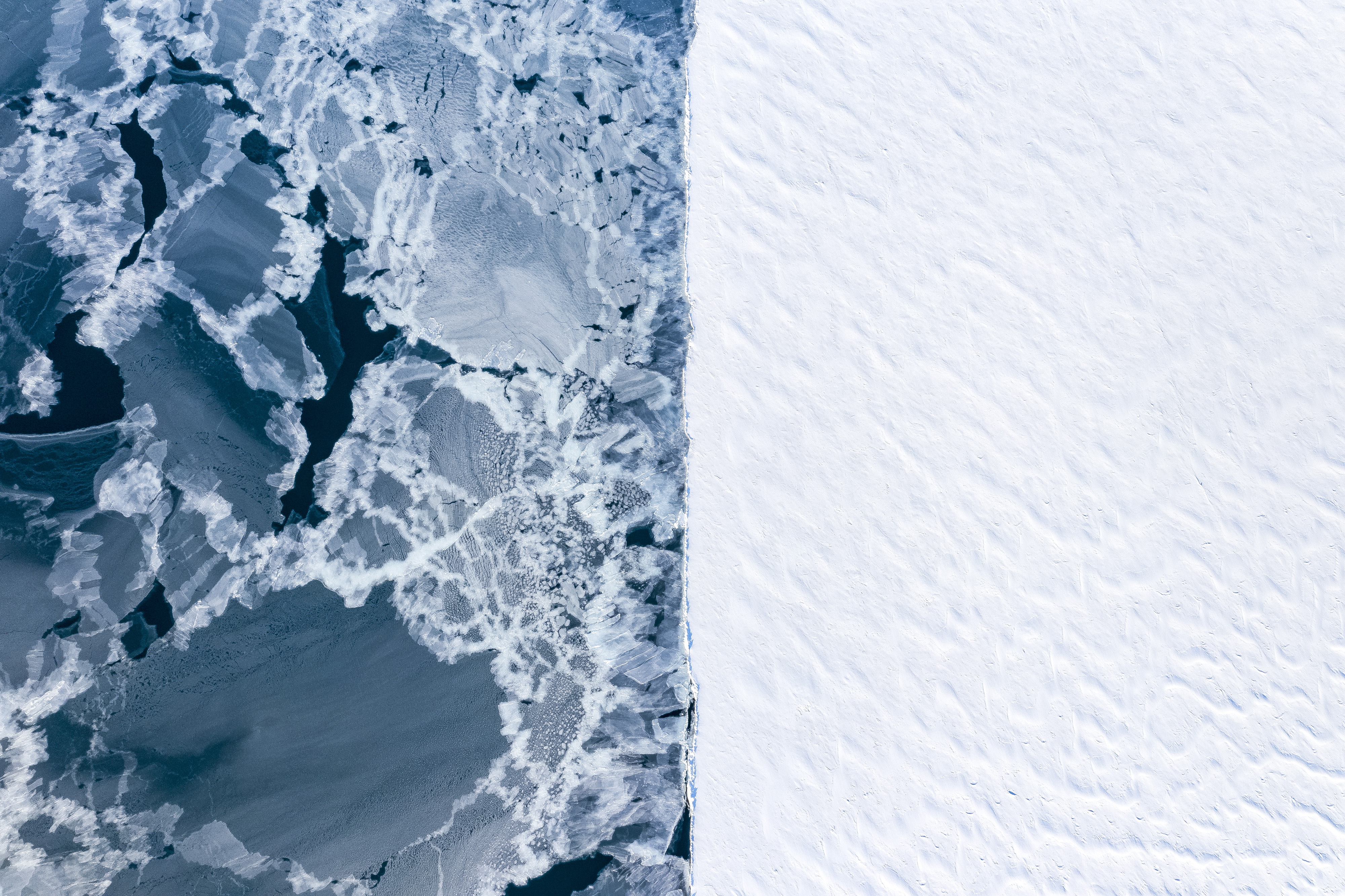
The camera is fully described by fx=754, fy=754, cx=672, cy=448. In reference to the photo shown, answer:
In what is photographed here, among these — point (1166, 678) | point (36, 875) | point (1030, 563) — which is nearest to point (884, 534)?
point (1030, 563)

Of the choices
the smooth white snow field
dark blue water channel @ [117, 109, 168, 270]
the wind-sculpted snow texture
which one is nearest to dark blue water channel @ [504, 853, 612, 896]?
the wind-sculpted snow texture

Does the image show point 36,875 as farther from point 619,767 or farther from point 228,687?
point 619,767

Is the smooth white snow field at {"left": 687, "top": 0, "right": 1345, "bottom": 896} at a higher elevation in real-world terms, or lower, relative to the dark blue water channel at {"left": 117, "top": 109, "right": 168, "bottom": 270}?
higher

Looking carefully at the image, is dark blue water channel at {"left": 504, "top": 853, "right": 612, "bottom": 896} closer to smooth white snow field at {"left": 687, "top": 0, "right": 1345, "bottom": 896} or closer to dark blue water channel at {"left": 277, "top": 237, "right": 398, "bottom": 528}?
smooth white snow field at {"left": 687, "top": 0, "right": 1345, "bottom": 896}

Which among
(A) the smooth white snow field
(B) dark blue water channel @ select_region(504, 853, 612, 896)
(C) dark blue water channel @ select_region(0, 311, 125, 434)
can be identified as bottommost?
(B) dark blue water channel @ select_region(504, 853, 612, 896)

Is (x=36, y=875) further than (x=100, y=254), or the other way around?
(x=100, y=254)

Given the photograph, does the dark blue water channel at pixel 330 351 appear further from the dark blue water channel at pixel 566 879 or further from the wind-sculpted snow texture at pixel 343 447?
the dark blue water channel at pixel 566 879

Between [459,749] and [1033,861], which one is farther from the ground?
[1033,861]
